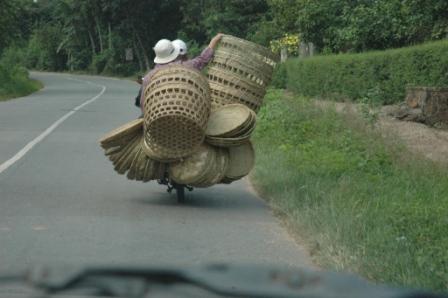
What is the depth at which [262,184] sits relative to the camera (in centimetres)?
1177

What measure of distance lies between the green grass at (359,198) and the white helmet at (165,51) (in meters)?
1.95

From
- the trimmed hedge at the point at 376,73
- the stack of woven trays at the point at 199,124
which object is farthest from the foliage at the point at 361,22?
the stack of woven trays at the point at 199,124

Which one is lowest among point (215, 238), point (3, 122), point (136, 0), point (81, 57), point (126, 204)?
point (81, 57)

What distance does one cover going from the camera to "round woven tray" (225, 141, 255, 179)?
10.2m

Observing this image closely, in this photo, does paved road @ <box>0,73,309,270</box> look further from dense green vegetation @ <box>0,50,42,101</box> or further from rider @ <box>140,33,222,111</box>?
dense green vegetation @ <box>0,50,42,101</box>

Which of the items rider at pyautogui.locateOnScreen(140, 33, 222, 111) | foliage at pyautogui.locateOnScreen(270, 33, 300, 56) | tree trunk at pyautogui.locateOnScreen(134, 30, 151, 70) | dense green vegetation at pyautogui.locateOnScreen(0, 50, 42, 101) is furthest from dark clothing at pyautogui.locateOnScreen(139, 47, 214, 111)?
tree trunk at pyautogui.locateOnScreen(134, 30, 151, 70)

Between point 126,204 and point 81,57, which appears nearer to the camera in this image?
point 126,204

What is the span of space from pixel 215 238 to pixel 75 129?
40.3 feet

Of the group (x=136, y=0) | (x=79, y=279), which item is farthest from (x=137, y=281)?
(x=136, y=0)

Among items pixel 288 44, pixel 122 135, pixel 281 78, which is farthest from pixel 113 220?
pixel 288 44

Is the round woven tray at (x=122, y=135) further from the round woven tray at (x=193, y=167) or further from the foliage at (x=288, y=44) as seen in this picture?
the foliage at (x=288, y=44)

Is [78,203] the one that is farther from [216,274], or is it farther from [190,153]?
[216,274]

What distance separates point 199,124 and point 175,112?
301 millimetres

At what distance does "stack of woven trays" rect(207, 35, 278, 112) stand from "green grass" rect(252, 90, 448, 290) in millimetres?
1197
